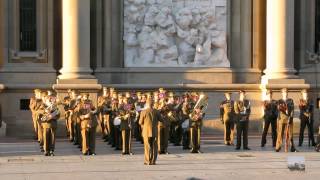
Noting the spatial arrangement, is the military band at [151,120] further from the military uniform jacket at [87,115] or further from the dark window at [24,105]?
the dark window at [24,105]

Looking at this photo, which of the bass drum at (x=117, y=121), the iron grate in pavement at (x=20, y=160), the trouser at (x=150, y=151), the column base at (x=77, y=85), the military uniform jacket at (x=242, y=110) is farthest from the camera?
the column base at (x=77, y=85)

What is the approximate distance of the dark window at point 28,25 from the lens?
30.3 m

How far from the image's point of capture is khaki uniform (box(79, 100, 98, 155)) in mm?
22734

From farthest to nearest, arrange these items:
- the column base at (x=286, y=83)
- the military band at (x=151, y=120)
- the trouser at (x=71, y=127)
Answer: the column base at (x=286, y=83) < the trouser at (x=71, y=127) < the military band at (x=151, y=120)

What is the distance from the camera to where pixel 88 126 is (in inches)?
898

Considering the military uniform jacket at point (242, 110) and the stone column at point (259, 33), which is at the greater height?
the stone column at point (259, 33)

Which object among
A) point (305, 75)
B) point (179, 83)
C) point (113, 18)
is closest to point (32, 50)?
point (113, 18)

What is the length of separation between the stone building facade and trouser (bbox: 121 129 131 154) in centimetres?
628

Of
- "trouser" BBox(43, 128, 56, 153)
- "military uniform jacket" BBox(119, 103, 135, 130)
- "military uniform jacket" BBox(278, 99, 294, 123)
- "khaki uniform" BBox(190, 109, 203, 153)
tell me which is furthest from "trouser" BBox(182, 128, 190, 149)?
"trouser" BBox(43, 128, 56, 153)

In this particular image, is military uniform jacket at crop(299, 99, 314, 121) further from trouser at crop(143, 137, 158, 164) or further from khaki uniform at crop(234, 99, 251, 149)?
trouser at crop(143, 137, 158, 164)

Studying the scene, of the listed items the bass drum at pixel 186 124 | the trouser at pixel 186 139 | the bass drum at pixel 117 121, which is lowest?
the trouser at pixel 186 139

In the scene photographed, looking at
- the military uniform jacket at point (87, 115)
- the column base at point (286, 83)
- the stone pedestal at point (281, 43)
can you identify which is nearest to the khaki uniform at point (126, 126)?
the military uniform jacket at point (87, 115)

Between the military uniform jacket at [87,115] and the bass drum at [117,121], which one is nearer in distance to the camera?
the military uniform jacket at [87,115]

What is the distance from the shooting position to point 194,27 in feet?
102
